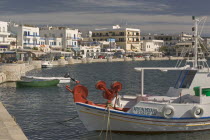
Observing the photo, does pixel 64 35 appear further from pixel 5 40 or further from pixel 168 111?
pixel 168 111

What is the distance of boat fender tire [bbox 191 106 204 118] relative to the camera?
21.6 m

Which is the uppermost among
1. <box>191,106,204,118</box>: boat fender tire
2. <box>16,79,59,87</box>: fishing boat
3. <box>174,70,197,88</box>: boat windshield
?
<box>174,70,197,88</box>: boat windshield

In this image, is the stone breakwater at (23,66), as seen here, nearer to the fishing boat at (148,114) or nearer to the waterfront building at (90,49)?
the waterfront building at (90,49)

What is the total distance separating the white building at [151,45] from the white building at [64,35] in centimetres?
4883

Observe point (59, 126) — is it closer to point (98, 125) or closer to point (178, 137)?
point (98, 125)

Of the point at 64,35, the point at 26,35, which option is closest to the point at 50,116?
the point at 26,35

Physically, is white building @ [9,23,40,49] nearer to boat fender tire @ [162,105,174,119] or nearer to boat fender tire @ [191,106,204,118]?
boat fender tire @ [162,105,174,119]

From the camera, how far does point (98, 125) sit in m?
22.1

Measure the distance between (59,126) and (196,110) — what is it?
8.62m

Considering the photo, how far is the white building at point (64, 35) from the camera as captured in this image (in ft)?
445

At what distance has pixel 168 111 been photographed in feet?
70.0

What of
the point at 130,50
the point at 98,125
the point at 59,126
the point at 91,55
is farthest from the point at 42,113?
the point at 130,50

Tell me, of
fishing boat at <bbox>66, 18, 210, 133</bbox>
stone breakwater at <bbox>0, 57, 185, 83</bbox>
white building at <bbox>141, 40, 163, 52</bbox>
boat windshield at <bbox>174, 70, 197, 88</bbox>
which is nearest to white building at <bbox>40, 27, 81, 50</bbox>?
stone breakwater at <bbox>0, 57, 185, 83</bbox>

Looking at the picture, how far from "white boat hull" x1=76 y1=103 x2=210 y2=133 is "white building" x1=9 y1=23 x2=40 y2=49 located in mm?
97141
